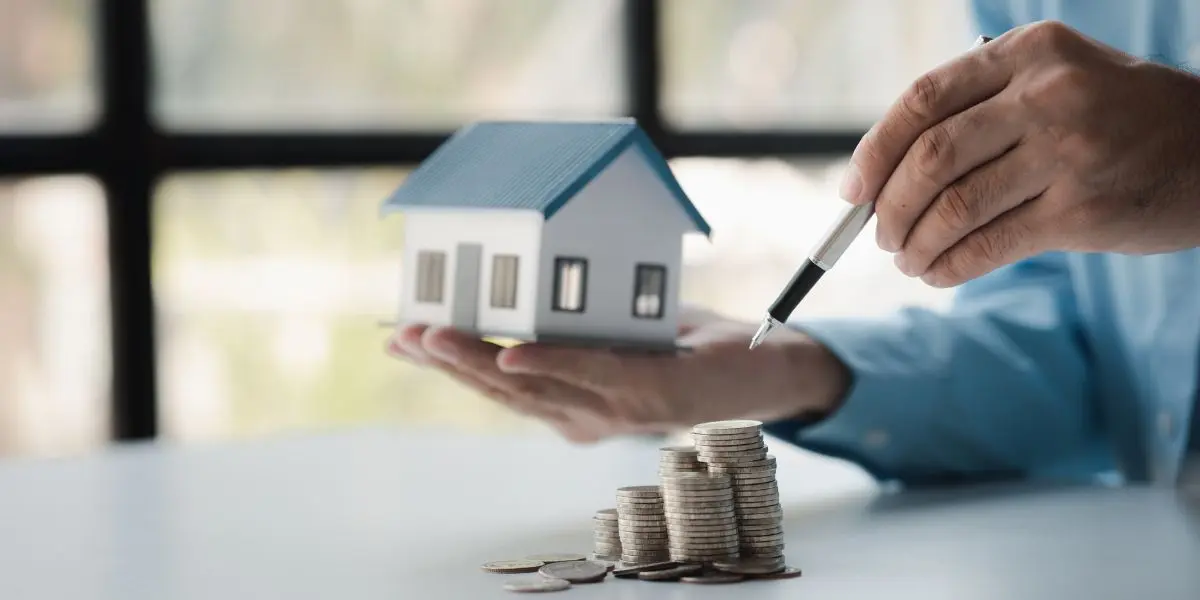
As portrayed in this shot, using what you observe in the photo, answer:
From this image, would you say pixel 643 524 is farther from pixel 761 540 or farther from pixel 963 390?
pixel 963 390

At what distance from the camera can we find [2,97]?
237cm

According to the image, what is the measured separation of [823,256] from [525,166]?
34cm

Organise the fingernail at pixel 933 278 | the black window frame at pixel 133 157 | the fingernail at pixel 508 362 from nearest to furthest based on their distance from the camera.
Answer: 1. the fingernail at pixel 933 278
2. the fingernail at pixel 508 362
3. the black window frame at pixel 133 157

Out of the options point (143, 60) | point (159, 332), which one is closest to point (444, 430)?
point (159, 332)

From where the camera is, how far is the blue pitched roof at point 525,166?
127cm

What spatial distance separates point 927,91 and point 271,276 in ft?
6.22

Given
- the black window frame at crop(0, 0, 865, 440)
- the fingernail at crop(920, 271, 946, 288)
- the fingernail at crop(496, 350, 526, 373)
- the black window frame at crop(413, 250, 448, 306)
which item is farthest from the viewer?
the black window frame at crop(0, 0, 865, 440)

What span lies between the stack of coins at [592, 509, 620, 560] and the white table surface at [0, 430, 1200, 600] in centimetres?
6

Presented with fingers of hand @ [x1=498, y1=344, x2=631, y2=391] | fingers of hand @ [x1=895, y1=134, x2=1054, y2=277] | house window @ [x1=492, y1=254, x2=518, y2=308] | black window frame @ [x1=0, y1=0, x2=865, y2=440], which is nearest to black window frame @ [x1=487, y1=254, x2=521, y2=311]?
house window @ [x1=492, y1=254, x2=518, y2=308]

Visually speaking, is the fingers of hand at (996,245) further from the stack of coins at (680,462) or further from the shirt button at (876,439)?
the shirt button at (876,439)

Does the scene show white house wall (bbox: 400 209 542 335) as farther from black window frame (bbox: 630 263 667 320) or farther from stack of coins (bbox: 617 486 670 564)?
stack of coins (bbox: 617 486 670 564)

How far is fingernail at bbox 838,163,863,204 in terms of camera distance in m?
1.02

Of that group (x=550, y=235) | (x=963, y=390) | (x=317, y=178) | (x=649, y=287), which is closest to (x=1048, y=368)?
(x=963, y=390)

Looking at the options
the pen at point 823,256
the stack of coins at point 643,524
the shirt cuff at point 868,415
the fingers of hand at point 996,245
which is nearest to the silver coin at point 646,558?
the stack of coins at point 643,524
